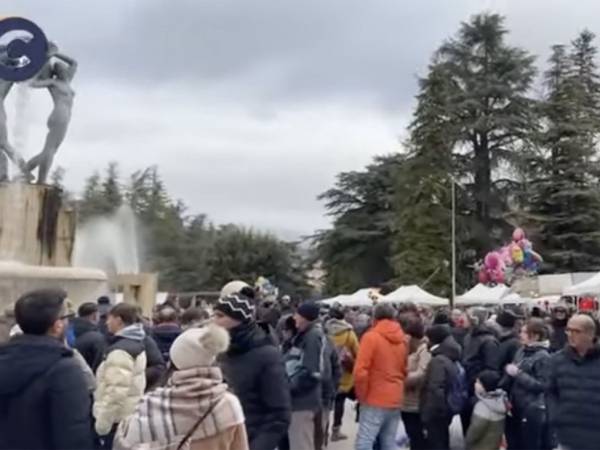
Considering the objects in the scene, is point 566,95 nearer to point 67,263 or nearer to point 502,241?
point 502,241

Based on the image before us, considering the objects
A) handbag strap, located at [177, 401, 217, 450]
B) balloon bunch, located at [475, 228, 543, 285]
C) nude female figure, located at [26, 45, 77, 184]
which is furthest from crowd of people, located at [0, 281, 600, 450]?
balloon bunch, located at [475, 228, 543, 285]

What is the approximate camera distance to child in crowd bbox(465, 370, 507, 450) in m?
9.97

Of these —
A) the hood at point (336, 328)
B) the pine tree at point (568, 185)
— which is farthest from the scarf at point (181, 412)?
the pine tree at point (568, 185)

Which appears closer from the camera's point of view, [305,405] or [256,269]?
[305,405]

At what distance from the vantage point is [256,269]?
2864 inches

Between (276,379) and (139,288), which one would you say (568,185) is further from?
(276,379)

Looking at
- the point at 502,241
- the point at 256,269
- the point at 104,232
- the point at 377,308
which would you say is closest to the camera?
the point at 377,308

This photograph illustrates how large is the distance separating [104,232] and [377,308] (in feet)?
66.5

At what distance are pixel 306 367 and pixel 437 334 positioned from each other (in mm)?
1722

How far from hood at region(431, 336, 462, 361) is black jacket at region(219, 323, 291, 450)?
4.52 metres

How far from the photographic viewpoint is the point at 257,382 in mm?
5676

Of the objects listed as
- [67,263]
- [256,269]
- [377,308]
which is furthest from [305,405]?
[256,269]

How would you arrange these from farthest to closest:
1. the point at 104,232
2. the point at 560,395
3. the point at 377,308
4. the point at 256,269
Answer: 1. the point at 256,269
2. the point at 104,232
3. the point at 377,308
4. the point at 560,395

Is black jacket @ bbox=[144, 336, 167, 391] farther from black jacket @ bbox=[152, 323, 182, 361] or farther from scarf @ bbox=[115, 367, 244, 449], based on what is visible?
scarf @ bbox=[115, 367, 244, 449]
